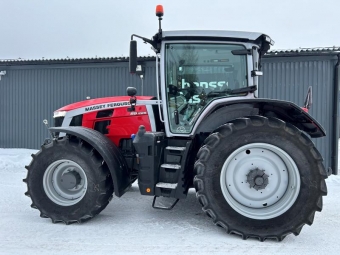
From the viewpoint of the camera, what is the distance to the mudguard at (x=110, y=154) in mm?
3816

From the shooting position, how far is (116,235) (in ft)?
11.6

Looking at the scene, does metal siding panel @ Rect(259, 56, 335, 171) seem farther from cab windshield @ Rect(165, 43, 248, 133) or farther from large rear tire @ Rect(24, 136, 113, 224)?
large rear tire @ Rect(24, 136, 113, 224)

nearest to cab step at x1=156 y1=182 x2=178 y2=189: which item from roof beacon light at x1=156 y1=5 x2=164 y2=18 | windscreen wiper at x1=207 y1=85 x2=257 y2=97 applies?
windscreen wiper at x1=207 y1=85 x2=257 y2=97

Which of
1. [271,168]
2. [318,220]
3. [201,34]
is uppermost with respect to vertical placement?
[201,34]

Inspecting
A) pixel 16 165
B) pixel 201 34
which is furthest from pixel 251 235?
pixel 16 165

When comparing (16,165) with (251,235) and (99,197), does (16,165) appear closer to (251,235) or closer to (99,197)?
(99,197)

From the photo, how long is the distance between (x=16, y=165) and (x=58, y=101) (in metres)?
2.98

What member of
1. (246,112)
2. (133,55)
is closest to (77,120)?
(133,55)

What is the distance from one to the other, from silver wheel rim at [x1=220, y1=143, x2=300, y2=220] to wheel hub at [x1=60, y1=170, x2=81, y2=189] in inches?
74.3

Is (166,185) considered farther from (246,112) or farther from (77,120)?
(77,120)

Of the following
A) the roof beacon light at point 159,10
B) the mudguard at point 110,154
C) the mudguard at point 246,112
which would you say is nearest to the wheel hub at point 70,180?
the mudguard at point 110,154

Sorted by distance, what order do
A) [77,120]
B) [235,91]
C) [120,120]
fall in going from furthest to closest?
1. [77,120]
2. [120,120]
3. [235,91]

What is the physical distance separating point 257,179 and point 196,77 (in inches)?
59.3

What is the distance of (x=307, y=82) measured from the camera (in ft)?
28.7
